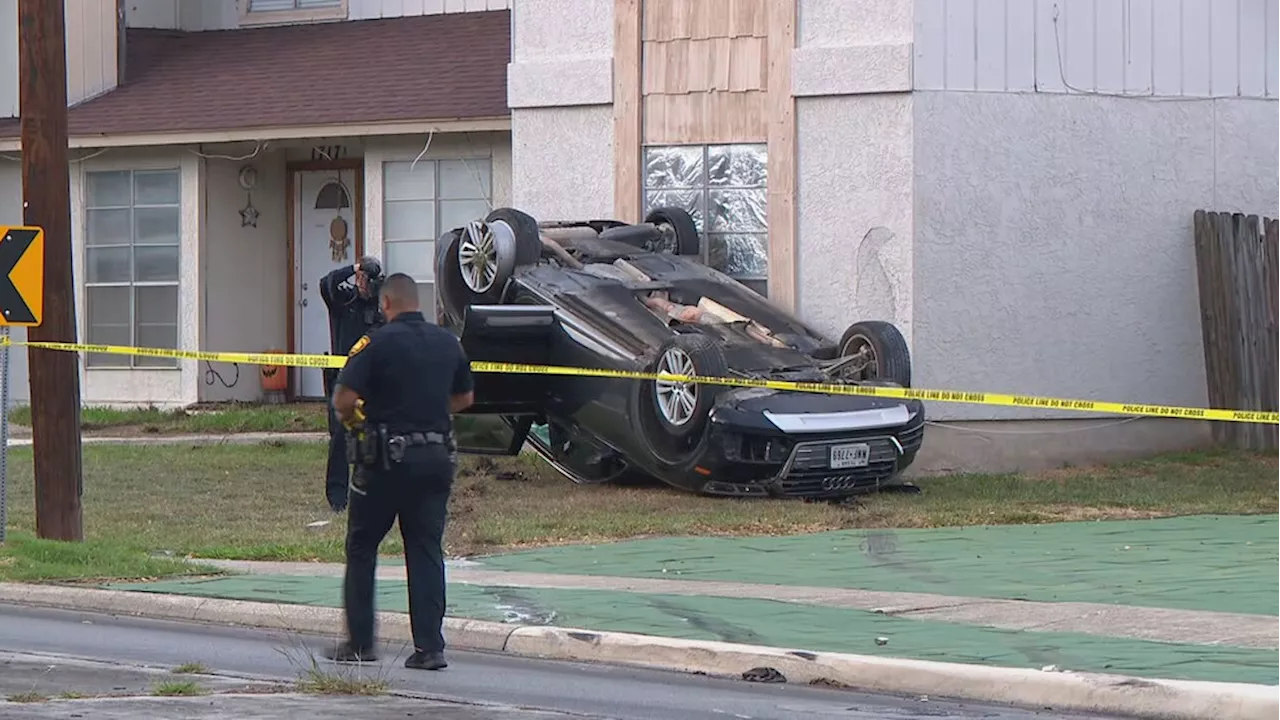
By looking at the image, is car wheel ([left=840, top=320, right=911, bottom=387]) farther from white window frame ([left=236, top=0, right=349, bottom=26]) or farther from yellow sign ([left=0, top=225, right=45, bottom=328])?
white window frame ([left=236, top=0, right=349, bottom=26])

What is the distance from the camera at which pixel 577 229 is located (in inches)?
727

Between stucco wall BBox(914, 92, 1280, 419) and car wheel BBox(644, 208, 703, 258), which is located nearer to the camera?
stucco wall BBox(914, 92, 1280, 419)

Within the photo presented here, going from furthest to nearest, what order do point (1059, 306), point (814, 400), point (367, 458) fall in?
point (1059, 306) < point (814, 400) < point (367, 458)

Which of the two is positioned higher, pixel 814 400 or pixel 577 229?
pixel 577 229

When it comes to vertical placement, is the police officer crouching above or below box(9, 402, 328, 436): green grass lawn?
above

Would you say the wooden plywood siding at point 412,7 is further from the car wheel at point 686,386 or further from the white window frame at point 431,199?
the car wheel at point 686,386

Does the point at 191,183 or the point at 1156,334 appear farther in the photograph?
the point at 191,183

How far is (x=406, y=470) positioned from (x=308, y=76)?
1540cm

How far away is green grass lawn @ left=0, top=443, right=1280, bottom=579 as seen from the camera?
548 inches

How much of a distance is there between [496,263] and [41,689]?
905cm

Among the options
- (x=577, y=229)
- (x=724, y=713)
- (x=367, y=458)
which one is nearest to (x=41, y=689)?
(x=367, y=458)

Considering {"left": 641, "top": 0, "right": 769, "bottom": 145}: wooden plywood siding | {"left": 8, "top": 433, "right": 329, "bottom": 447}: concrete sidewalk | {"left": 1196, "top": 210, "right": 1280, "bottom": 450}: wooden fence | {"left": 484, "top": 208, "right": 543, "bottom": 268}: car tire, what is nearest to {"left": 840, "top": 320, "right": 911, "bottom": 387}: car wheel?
{"left": 641, "top": 0, "right": 769, "bottom": 145}: wooden plywood siding

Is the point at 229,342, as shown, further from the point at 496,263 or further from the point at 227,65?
the point at 496,263

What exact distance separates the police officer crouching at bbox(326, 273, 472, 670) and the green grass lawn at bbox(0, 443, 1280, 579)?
3.28 m
